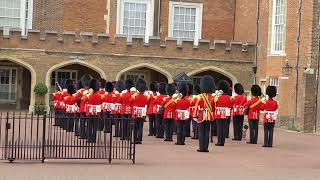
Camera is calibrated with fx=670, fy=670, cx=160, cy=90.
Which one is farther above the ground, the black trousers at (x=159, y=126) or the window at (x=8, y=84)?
the window at (x=8, y=84)

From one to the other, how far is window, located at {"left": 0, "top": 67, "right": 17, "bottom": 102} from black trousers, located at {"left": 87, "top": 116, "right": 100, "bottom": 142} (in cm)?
2158

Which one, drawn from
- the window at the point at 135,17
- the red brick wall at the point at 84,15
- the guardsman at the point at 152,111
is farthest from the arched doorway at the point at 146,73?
the guardsman at the point at 152,111

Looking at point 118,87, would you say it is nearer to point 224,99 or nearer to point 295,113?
point 224,99

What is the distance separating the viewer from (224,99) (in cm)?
2159

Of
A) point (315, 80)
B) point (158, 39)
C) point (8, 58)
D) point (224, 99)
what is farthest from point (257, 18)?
point (224, 99)

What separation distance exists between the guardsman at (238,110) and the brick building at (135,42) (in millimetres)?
8473

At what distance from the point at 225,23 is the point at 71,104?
69.2ft

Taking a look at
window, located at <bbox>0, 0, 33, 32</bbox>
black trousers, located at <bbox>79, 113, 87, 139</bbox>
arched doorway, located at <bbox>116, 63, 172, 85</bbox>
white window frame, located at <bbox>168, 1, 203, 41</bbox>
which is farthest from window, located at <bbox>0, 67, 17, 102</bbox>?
black trousers, located at <bbox>79, 113, 87, 139</bbox>

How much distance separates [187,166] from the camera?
1488 centimetres

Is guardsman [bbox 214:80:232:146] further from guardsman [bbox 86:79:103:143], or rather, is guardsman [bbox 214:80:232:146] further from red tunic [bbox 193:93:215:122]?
guardsman [bbox 86:79:103:143]

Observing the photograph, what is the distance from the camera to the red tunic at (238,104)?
22.6 metres

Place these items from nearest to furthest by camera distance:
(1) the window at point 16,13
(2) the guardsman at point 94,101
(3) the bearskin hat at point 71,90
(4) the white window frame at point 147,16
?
(2) the guardsman at point 94,101
(3) the bearskin hat at point 71,90
(1) the window at point 16,13
(4) the white window frame at point 147,16

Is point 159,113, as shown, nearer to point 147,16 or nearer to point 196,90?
point 196,90

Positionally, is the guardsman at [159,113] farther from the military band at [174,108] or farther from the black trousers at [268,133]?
the black trousers at [268,133]
